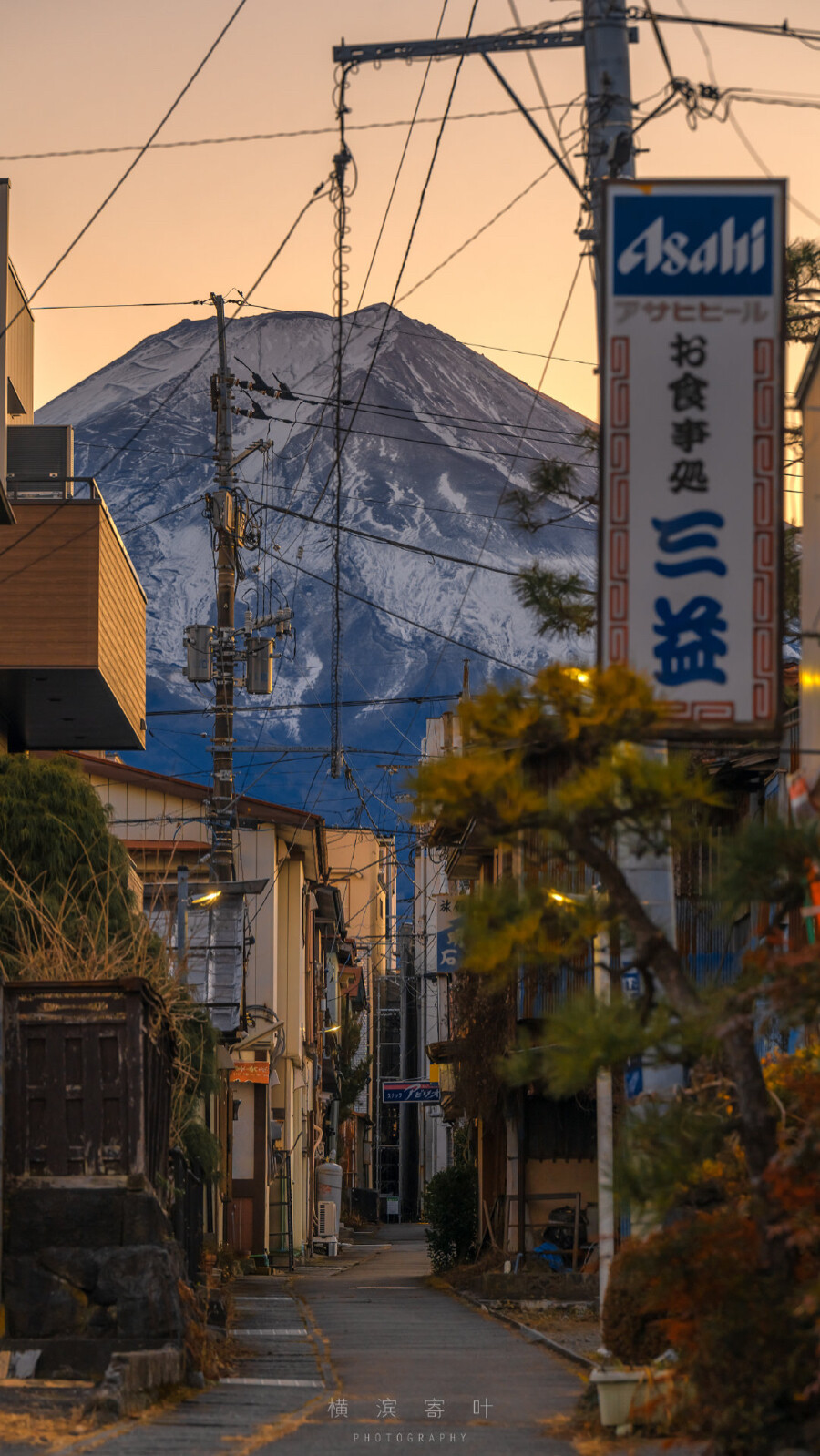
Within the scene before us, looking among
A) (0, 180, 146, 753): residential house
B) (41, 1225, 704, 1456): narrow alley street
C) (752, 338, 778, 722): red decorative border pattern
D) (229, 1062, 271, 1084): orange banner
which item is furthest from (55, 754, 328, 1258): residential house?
(752, 338, 778, 722): red decorative border pattern

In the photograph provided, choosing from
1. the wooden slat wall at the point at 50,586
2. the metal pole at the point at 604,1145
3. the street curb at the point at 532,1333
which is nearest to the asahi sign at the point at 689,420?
the metal pole at the point at 604,1145

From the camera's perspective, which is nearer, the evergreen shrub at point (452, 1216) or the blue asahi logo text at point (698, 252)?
the blue asahi logo text at point (698, 252)

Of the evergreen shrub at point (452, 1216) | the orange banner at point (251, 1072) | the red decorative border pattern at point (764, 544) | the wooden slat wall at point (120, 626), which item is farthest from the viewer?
the orange banner at point (251, 1072)

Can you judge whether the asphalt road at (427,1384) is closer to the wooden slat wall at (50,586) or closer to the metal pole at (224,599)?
the metal pole at (224,599)

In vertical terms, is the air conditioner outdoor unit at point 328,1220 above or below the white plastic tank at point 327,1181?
below

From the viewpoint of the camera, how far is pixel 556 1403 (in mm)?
11531

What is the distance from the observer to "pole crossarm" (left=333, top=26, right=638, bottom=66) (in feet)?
40.0

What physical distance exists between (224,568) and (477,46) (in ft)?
50.9

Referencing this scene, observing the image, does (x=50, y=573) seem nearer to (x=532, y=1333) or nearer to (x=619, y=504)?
(x=532, y=1333)

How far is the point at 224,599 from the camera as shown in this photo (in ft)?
88.2

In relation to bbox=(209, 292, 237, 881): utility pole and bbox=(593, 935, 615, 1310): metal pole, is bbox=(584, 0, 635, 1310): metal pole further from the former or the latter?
bbox=(209, 292, 237, 881): utility pole

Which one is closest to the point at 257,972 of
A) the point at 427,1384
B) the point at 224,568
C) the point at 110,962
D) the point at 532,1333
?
the point at 224,568

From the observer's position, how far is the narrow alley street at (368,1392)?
30.9 ft

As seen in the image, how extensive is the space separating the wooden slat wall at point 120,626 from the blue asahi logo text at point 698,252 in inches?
504
